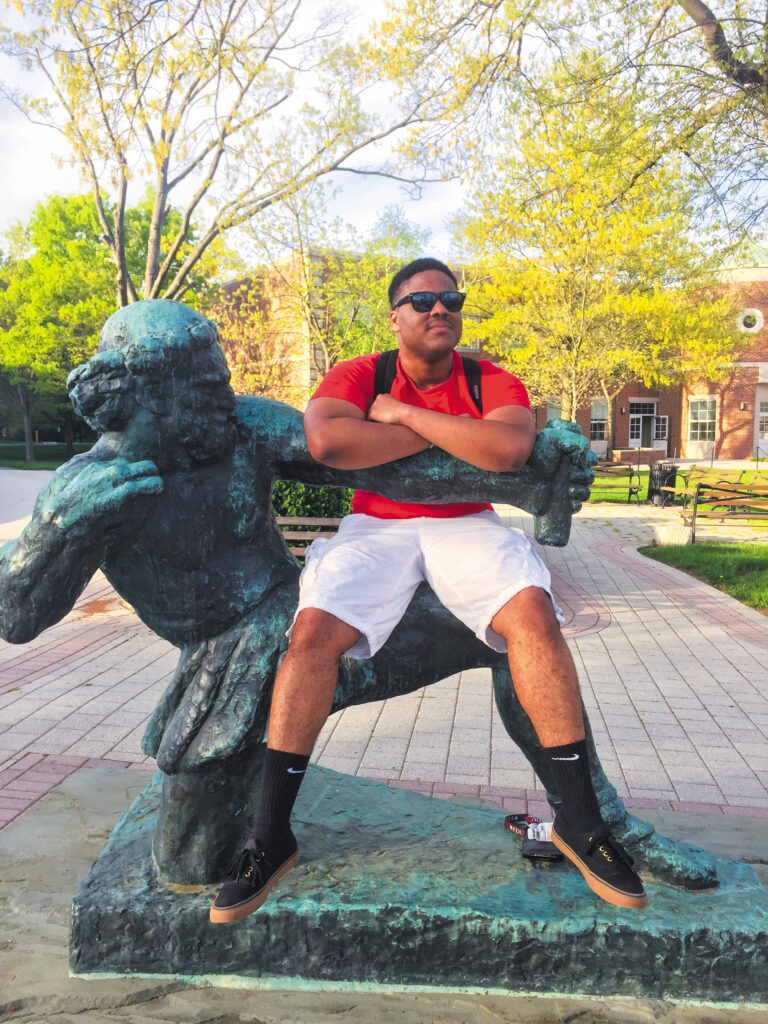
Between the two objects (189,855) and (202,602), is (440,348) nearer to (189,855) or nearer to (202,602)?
(202,602)

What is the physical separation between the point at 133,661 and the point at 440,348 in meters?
4.14

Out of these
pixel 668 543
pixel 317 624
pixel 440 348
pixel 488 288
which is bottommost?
pixel 668 543

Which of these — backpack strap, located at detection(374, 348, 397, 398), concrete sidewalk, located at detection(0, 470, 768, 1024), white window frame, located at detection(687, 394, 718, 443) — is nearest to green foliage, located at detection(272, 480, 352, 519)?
concrete sidewalk, located at detection(0, 470, 768, 1024)

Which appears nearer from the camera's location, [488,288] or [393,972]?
[393,972]

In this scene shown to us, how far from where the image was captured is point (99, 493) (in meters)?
1.78

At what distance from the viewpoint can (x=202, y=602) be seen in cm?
199

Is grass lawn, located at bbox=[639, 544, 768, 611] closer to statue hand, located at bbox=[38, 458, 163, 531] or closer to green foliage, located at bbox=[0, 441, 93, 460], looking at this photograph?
statue hand, located at bbox=[38, 458, 163, 531]

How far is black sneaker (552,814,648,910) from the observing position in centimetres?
167

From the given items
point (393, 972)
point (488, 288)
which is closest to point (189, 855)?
point (393, 972)

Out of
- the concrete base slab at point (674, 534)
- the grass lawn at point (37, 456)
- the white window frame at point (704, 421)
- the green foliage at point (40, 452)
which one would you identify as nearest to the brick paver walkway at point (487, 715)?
the concrete base slab at point (674, 534)

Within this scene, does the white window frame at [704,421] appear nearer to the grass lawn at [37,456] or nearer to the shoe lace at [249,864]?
the grass lawn at [37,456]

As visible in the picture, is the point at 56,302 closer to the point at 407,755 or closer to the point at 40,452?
the point at 40,452

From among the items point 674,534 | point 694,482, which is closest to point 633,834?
point 674,534

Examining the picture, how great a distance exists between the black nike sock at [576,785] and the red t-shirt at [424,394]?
2.22 feet
